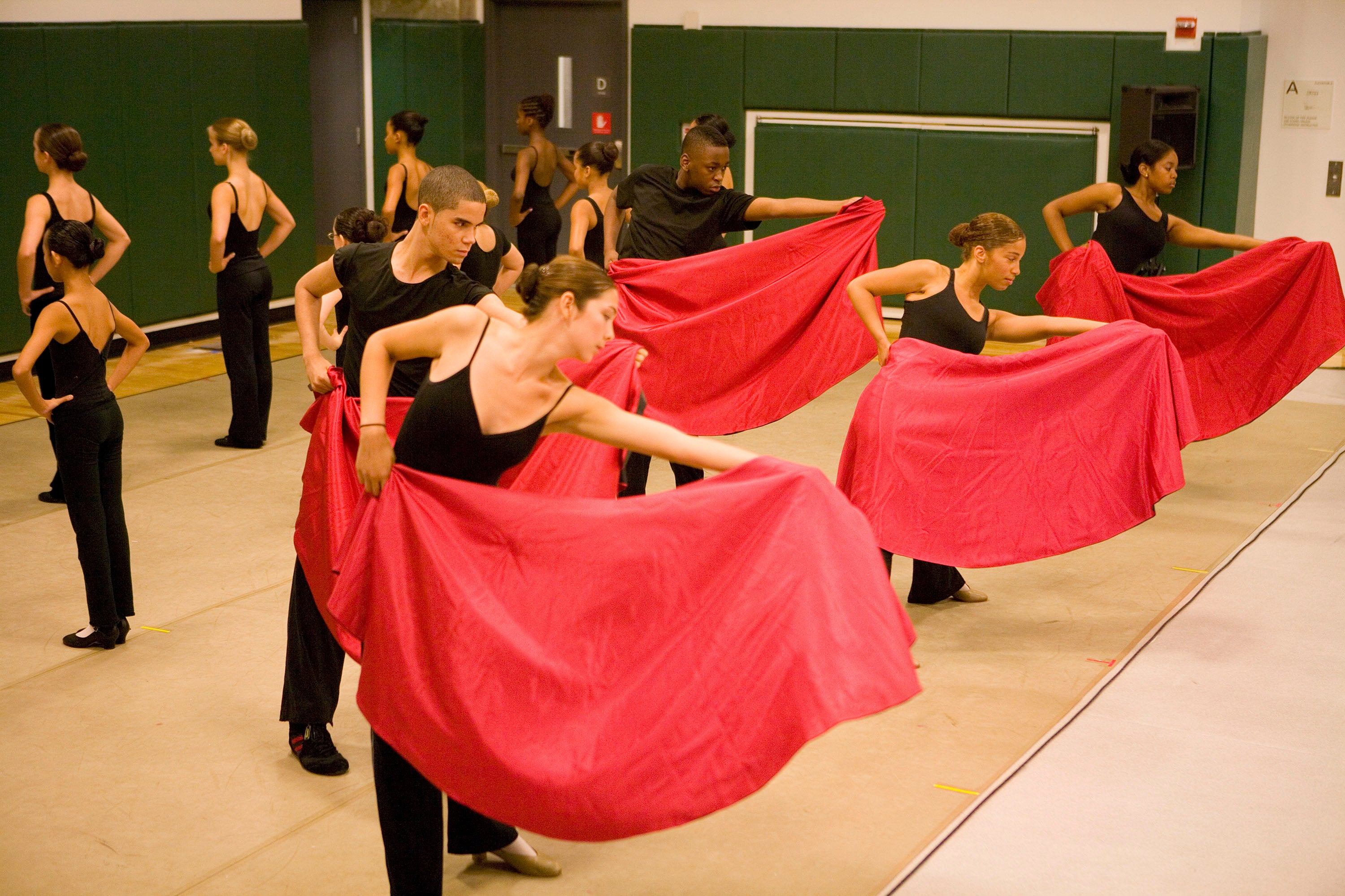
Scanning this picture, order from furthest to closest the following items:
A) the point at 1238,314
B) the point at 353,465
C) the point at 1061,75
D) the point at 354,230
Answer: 1. the point at 1061,75
2. the point at 1238,314
3. the point at 354,230
4. the point at 353,465

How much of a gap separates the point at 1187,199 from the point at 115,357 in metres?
7.63

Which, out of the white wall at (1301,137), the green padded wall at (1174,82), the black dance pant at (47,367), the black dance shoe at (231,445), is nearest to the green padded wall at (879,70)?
the green padded wall at (1174,82)

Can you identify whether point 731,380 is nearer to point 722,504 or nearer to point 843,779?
point 843,779

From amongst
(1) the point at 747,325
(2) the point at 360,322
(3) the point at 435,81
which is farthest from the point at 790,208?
(3) the point at 435,81

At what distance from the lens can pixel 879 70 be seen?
1081 centimetres

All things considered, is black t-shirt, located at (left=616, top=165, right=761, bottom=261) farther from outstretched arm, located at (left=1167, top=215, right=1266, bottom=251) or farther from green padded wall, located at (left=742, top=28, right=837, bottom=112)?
green padded wall, located at (left=742, top=28, right=837, bottom=112)

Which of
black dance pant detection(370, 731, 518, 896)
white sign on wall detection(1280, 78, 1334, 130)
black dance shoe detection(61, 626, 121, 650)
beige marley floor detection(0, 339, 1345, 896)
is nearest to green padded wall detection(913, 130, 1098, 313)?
white sign on wall detection(1280, 78, 1334, 130)

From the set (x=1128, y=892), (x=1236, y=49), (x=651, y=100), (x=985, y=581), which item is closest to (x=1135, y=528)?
(x=985, y=581)

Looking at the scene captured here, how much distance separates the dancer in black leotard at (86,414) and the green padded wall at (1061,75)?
753 centimetres

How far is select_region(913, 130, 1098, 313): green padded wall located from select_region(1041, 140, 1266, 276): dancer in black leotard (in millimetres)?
3302

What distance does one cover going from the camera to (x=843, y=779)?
3.99 meters

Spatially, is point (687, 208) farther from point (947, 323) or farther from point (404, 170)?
point (404, 170)

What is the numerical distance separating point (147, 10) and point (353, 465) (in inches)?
278

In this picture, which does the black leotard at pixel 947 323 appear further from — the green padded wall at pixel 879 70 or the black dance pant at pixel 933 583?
the green padded wall at pixel 879 70
